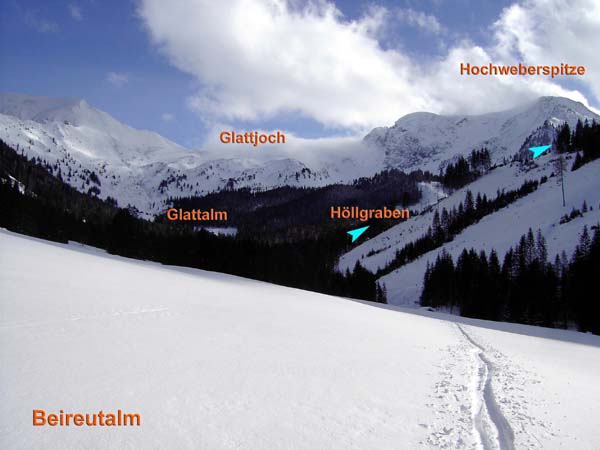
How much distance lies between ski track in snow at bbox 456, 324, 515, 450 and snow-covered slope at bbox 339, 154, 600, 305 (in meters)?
78.9

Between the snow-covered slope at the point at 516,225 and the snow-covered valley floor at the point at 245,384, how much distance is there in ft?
257

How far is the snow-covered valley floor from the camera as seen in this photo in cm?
Answer: 705

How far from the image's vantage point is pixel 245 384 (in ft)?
31.1

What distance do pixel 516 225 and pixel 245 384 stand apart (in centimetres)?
11393

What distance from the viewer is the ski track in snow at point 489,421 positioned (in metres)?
8.00

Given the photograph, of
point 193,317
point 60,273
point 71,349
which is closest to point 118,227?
point 60,273

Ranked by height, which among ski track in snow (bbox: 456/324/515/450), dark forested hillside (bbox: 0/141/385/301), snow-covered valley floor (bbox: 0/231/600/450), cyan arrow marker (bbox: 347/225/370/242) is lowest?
ski track in snow (bbox: 456/324/515/450)

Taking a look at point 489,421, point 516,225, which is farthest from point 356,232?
point 489,421

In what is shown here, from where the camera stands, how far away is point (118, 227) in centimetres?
8056

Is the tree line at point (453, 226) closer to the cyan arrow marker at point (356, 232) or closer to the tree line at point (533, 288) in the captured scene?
the tree line at point (533, 288)

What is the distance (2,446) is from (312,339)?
11.6 metres

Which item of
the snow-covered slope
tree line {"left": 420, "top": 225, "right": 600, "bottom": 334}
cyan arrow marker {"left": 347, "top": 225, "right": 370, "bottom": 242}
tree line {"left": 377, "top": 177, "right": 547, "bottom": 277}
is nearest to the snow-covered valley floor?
tree line {"left": 420, "top": 225, "right": 600, "bottom": 334}

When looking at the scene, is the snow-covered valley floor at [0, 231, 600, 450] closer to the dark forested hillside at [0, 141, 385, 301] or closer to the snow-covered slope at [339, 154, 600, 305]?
the dark forested hillside at [0, 141, 385, 301]

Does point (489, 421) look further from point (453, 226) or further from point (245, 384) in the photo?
point (453, 226)
